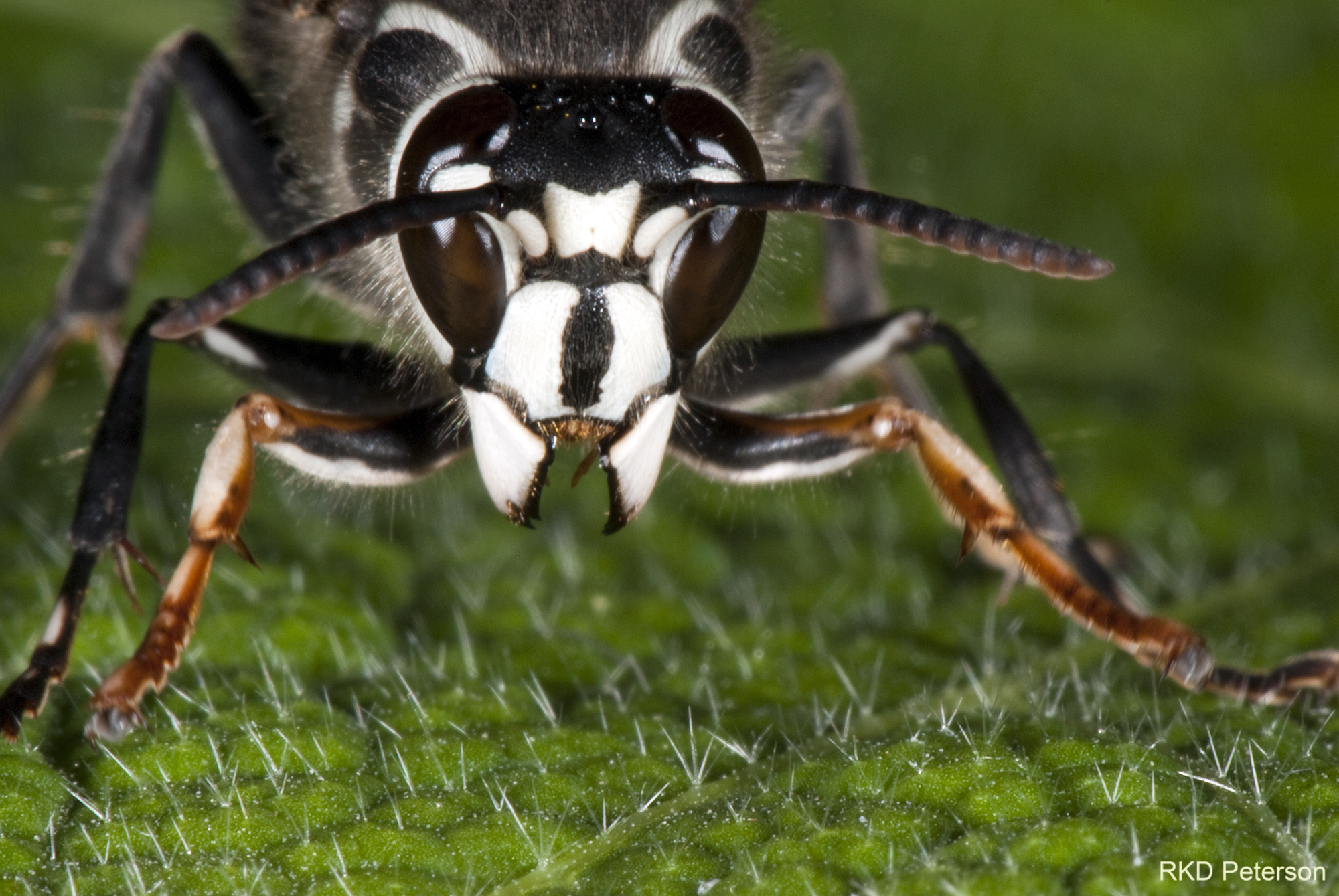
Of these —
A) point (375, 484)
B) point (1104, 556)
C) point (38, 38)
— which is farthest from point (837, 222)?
point (38, 38)

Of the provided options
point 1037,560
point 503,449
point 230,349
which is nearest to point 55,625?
point 230,349

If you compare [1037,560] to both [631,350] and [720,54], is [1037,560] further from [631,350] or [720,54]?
[720,54]

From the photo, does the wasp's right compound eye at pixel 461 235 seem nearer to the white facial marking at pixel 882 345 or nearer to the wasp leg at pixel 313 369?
the wasp leg at pixel 313 369

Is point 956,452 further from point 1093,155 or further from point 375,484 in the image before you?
point 1093,155

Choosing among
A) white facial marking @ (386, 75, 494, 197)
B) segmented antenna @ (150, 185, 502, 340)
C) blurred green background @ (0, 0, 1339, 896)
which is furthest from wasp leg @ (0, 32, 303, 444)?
segmented antenna @ (150, 185, 502, 340)

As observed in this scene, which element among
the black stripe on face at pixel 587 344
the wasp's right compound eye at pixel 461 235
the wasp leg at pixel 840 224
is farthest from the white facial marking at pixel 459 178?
the wasp leg at pixel 840 224

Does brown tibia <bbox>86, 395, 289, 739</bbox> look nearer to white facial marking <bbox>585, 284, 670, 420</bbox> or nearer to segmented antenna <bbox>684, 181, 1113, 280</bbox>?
white facial marking <bbox>585, 284, 670, 420</bbox>
